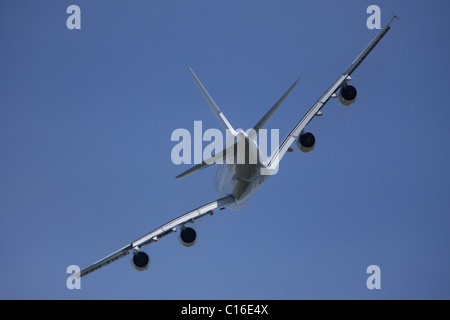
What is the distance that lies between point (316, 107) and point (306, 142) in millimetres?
3060

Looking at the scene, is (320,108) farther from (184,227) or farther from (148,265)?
(148,265)

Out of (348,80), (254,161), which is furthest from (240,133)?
(348,80)

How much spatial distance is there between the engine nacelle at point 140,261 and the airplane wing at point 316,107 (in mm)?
12840

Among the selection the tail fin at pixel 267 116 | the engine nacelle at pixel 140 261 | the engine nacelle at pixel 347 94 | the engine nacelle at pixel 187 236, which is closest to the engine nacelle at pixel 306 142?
the engine nacelle at pixel 347 94

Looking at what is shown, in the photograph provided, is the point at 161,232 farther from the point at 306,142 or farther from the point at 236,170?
the point at 306,142

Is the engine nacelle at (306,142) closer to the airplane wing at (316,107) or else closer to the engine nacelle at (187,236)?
the airplane wing at (316,107)

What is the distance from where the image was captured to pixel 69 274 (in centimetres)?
6169

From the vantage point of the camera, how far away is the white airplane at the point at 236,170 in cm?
5691

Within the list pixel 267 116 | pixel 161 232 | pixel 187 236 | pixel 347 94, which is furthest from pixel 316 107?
pixel 161 232

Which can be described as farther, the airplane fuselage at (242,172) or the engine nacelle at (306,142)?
the engine nacelle at (306,142)

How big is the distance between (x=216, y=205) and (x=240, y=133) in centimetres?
795

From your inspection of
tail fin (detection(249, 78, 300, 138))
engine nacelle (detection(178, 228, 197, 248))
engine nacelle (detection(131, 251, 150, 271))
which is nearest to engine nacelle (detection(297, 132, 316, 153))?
tail fin (detection(249, 78, 300, 138))

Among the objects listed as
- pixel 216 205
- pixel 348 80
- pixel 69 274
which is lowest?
pixel 69 274

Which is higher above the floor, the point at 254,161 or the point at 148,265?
the point at 254,161
